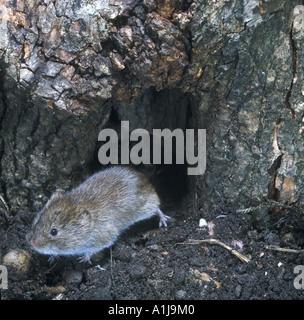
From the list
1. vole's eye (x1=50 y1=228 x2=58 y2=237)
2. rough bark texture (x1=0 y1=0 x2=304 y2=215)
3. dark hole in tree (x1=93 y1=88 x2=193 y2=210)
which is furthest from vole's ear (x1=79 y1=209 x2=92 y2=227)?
dark hole in tree (x1=93 y1=88 x2=193 y2=210)

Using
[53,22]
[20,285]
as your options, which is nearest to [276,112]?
[53,22]

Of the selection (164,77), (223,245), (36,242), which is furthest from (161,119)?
(36,242)

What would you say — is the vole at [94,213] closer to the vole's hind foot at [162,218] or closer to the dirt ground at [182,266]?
the vole's hind foot at [162,218]

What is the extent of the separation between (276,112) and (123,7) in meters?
1.59

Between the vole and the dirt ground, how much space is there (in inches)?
7.2

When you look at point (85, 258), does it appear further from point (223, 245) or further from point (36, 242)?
point (223, 245)

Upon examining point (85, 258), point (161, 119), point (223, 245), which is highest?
point (161, 119)

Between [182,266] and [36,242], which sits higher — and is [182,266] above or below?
below

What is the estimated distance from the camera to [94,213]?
13.3 ft

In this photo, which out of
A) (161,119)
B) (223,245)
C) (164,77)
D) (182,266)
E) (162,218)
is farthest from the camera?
(161,119)

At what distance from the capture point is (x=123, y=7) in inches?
121

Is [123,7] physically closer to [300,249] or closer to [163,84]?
[163,84]

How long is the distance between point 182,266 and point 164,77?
5.47 ft

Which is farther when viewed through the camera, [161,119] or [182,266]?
[161,119]
